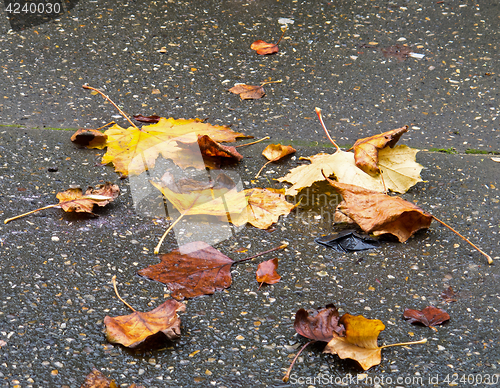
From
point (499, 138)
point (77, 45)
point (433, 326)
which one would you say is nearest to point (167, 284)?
point (433, 326)

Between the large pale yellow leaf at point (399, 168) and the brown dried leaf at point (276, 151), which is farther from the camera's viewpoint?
the brown dried leaf at point (276, 151)

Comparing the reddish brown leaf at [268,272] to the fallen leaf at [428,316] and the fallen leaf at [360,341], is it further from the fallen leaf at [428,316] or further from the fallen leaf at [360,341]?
the fallen leaf at [428,316]

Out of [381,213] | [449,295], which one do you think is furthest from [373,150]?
[449,295]

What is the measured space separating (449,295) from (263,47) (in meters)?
1.78

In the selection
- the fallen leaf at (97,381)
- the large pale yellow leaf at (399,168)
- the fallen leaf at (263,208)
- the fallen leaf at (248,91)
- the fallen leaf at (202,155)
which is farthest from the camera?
the fallen leaf at (248,91)

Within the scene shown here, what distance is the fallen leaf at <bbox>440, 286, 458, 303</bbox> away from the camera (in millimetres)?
1352

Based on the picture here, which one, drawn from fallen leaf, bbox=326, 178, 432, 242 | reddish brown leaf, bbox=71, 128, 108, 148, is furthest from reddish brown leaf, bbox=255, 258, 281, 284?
reddish brown leaf, bbox=71, 128, 108, 148

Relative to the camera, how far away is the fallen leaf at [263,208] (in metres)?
1.61

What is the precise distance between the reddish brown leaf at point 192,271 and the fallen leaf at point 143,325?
0.33 feet

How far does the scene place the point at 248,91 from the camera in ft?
7.56

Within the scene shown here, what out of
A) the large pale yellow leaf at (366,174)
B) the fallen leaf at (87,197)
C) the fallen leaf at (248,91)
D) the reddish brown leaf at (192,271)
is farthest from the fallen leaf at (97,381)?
the fallen leaf at (248,91)

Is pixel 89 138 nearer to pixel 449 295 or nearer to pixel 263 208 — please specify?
pixel 263 208

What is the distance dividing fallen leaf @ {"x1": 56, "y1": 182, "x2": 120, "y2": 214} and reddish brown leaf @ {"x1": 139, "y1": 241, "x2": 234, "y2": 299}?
34 centimetres

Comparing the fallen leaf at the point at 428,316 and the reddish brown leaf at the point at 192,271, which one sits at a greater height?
the fallen leaf at the point at 428,316
